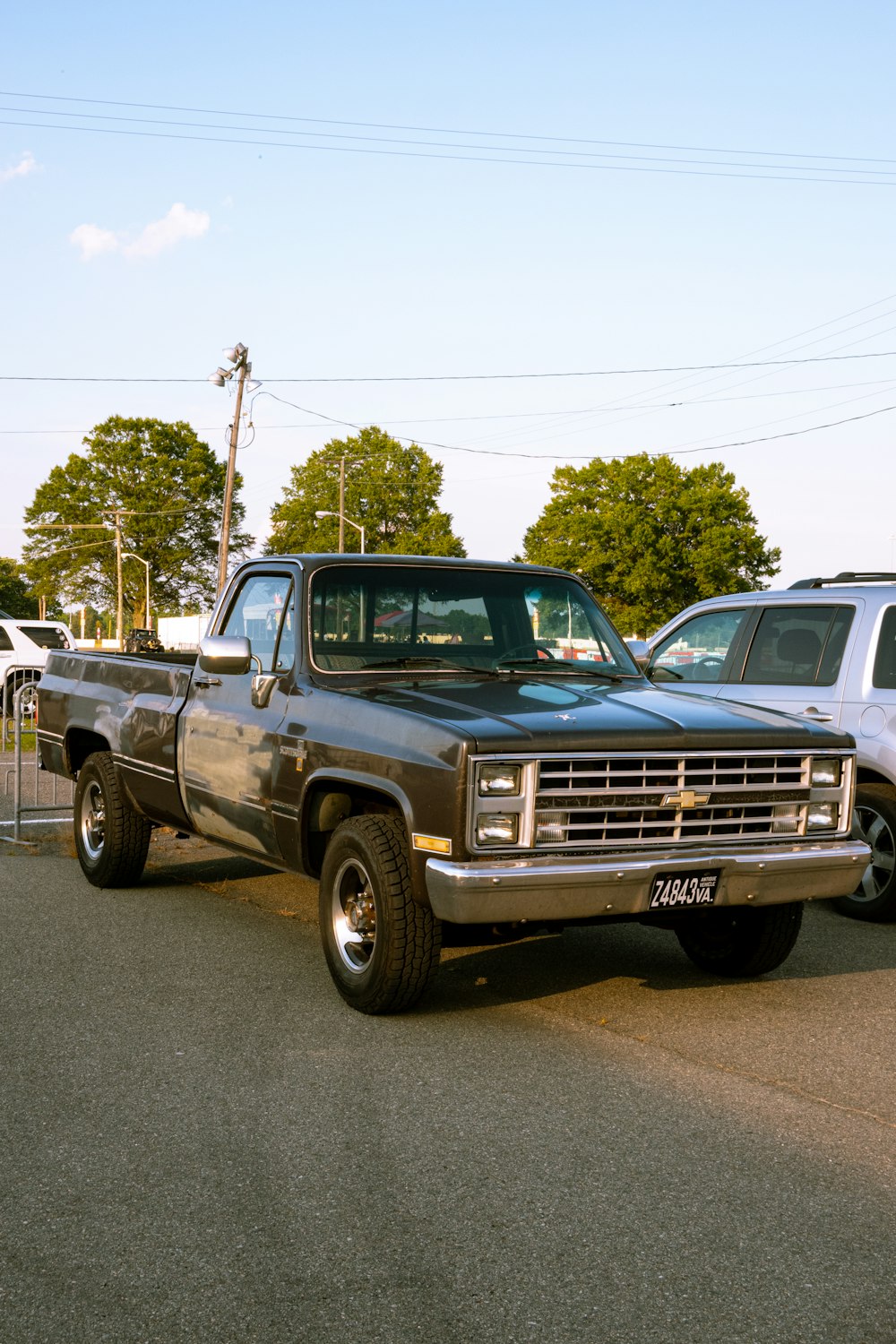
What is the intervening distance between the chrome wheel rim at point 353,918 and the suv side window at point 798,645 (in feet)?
12.1

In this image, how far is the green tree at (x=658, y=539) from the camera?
73438mm

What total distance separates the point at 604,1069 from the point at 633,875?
28.4 inches

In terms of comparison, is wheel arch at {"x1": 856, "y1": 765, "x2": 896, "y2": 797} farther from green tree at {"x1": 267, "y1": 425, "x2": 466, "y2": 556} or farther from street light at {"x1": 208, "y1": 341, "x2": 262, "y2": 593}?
green tree at {"x1": 267, "y1": 425, "x2": 466, "y2": 556}

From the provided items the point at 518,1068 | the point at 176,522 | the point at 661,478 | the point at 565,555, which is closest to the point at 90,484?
the point at 176,522

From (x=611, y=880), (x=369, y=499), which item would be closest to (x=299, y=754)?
(x=611, y=880)

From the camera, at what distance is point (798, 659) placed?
27.8 ft

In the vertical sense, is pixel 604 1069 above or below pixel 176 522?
below

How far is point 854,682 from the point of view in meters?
8.02

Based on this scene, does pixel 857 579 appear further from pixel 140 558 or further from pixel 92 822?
pixel 140 558

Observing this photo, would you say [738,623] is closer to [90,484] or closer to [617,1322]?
[617,1322]

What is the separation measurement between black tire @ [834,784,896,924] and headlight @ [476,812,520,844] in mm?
3349

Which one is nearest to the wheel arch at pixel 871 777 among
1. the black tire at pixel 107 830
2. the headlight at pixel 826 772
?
the headlight at pixel 826 772

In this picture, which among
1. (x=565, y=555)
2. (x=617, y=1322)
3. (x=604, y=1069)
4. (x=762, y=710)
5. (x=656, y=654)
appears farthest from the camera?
(x=565, y=555)

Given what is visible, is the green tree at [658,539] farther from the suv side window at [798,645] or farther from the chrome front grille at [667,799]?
the chrome front grille at [667,799]
